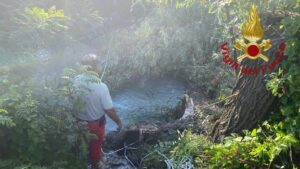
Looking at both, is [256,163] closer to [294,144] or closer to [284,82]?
[294,144]

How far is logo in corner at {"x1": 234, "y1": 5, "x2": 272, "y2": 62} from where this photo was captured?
12.2 ft

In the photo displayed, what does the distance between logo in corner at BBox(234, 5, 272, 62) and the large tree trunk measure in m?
0.06

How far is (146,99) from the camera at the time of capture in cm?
856

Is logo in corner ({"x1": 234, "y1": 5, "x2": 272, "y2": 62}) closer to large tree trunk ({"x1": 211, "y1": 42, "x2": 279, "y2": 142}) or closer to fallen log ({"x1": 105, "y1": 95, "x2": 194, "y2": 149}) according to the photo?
large tree trunk ({"x1": 211, "y1": 42, "x2": 279, "y2": 142})

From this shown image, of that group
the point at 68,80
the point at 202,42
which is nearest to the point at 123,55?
the point at 202,42

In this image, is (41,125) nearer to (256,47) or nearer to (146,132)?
(146,132)

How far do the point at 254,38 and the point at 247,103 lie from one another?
0.67 meters

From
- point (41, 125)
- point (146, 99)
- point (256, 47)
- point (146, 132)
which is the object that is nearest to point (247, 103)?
point (256, 47)

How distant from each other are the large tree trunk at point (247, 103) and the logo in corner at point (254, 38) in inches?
2.3

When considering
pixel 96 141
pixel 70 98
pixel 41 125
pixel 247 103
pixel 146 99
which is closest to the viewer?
pixel 247 103

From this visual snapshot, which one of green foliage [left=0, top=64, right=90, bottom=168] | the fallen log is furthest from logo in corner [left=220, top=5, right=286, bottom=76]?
green foliage [left=0, top=64, right=90, bottom=168]

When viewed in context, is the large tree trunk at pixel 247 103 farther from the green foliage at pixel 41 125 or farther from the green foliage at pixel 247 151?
the green foliage at pixel 41 125

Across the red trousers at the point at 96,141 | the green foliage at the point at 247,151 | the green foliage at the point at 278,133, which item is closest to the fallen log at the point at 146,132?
the red trousers at the point at 96,141

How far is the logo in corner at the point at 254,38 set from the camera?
3.72m
